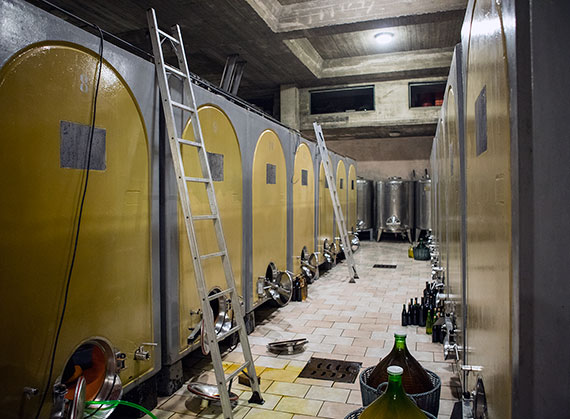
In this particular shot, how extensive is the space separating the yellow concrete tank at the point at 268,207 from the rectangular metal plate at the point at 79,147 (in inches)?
99.7

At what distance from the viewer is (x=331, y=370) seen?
3.87m

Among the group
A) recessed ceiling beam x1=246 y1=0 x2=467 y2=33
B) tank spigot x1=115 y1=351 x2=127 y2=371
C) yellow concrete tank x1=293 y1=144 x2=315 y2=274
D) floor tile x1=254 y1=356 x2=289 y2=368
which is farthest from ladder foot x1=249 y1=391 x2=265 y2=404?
recessed ceiling beam x1=246 y1=0 x2=467 y2=33

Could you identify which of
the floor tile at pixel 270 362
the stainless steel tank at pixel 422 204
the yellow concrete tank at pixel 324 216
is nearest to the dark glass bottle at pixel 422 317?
the floor tile at pixel 270 362

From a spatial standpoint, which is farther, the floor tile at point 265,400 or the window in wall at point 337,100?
the window in wall at point 337,100

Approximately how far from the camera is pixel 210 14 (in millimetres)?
7512

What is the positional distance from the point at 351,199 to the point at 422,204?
319 cm

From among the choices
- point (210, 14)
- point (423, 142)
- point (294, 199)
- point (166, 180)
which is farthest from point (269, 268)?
point (423, 142)

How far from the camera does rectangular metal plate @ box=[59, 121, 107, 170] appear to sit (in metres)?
2.26

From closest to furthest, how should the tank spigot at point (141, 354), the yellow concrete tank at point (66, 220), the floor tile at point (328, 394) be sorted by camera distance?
the yellow concrete tank at point (66, 220), the tank spigot at point (141, 354), the floor tile at point (328, 394)

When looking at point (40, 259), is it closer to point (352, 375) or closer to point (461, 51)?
point (461, 51)

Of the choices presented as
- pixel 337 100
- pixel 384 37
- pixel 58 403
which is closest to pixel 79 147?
pixel 58 403

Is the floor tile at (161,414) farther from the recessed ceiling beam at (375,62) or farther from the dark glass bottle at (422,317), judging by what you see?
the recessed ceiling beam at (375,62)

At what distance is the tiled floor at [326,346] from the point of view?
3.18 metres

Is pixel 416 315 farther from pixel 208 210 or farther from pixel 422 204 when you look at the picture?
pixel 422 204
